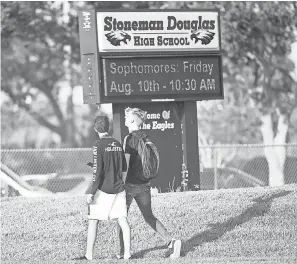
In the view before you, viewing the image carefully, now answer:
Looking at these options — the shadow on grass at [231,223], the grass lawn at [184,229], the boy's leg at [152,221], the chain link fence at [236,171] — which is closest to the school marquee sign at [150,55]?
the grass lawn at [184,229]

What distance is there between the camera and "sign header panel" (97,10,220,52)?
17547mm

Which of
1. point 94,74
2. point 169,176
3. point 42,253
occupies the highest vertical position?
point 94,74

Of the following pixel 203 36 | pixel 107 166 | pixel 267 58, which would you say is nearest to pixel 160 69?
pixel 203 36

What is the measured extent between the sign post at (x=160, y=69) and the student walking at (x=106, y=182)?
4.50m

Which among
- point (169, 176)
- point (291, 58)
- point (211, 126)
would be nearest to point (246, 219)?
point (169, 176)

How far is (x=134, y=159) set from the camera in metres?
13.0

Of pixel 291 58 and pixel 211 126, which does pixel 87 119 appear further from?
pixel 291 58

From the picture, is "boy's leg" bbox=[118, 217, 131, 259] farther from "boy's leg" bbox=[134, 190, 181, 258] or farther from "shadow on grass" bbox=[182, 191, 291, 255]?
"shadow on grass" bbox=[182, 191, 291, 255]

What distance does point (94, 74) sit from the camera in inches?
680

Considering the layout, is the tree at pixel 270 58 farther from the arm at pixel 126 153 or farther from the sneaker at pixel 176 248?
the arm at pixel 126 153

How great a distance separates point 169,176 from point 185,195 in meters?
1.48

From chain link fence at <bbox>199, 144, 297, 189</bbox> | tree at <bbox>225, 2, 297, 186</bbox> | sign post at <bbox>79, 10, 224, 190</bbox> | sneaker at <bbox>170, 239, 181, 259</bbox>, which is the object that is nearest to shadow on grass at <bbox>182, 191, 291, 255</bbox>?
sneaker at <bbox>170, 239, 181, 259</bbox>

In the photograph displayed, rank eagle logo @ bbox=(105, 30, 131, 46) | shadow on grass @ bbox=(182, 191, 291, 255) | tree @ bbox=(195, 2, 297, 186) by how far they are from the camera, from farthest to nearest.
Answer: tree @ bbox=(195, 2, 297, 186), eagle logo @ bbox=(105, 30, 131, 46), shadow on grass @ bbox=(182, 191, 291, 255)

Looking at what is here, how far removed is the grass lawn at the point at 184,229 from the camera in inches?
554
